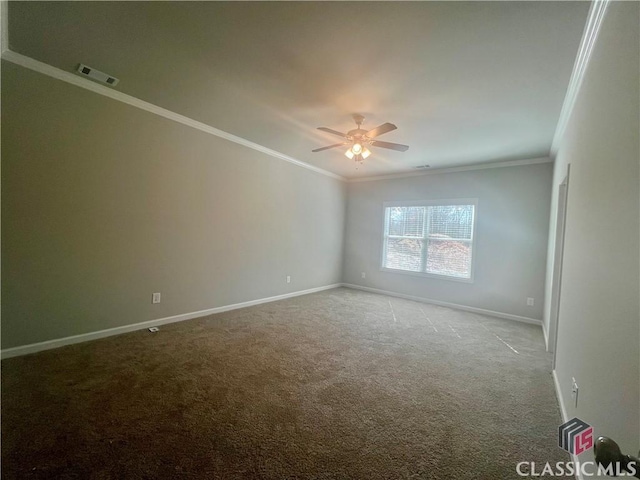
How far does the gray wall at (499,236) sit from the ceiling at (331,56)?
133 centimetres

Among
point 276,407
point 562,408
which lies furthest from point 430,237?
point 276,407

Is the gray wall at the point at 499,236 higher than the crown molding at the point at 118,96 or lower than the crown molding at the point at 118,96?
lower

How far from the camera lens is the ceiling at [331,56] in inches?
67.1

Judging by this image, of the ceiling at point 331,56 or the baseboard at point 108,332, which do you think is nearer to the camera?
the ceiling at point 331,56

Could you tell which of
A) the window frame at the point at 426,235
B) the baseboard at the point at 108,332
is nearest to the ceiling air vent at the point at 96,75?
the baseboard at the point at 108,332

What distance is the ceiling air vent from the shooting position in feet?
7.95

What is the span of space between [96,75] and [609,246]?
13.1ft

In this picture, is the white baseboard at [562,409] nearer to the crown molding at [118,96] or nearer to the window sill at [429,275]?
the window sill at [429,275]

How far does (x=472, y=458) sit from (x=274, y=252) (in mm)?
3820

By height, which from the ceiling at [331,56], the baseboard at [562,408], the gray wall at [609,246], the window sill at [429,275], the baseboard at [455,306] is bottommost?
→ the baseboard at [562,408]

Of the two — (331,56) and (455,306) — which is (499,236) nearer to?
(455,306)

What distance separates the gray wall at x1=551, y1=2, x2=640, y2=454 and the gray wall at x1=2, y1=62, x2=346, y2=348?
12.7ft

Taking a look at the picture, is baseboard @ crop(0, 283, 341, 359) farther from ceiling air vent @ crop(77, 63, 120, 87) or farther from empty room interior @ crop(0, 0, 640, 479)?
ceiling air vent @ crop(77, 63, 120, 87)

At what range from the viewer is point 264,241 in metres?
4.60
